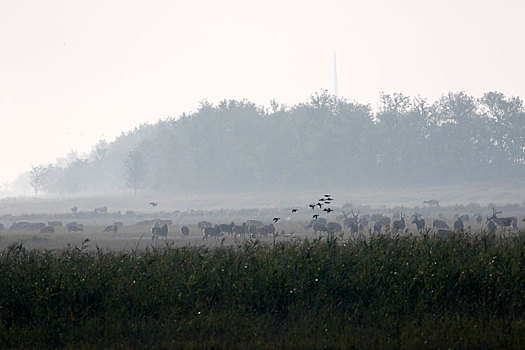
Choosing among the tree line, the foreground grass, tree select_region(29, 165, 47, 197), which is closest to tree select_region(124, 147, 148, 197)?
the tree line

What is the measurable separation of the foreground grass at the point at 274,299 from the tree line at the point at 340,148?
8812 centimetres

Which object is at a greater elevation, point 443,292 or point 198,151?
point 198,151

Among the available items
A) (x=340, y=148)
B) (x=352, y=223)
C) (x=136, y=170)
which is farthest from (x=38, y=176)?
(x=352, y=223)

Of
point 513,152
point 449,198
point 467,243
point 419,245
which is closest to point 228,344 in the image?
point 419,245

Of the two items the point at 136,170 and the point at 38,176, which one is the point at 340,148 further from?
the point at 38,176

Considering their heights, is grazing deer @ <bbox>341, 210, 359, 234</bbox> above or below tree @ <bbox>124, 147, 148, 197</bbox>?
below

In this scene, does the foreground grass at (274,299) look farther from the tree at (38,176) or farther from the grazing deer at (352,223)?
the tree at (38,176)

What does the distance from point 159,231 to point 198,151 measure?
257 feet

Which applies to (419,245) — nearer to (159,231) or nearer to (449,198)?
(159,231)

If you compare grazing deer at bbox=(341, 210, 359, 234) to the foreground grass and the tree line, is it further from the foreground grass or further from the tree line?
the tree line

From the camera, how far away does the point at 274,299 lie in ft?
41.7

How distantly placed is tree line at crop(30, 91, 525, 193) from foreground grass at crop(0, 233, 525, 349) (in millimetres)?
88125

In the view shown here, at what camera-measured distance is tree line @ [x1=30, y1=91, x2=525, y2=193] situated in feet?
341

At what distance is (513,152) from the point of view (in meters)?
103
